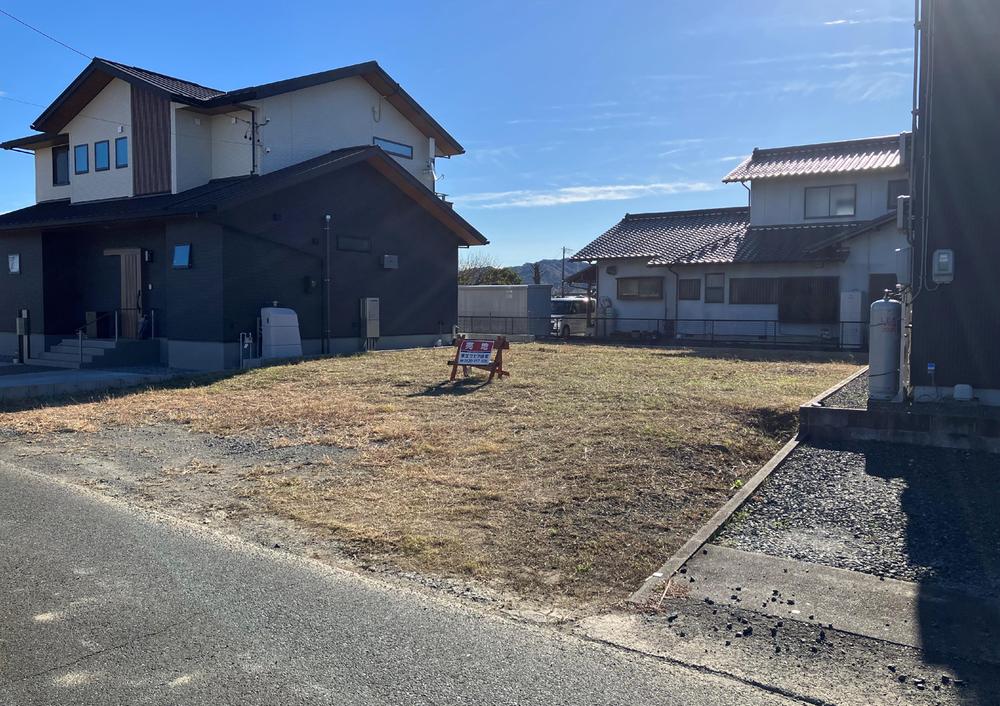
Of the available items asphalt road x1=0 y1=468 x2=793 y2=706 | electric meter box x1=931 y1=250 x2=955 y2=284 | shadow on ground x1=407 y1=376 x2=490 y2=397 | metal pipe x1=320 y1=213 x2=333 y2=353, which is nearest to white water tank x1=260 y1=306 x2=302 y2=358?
metal pipe x1=320 y1=213 x2=333 y2=353

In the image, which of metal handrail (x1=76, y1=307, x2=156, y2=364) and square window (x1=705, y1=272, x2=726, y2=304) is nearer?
metal handrail (x1=76, y1=307, x2=156, y2=364)

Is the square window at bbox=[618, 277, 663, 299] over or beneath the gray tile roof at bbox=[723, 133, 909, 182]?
beneath

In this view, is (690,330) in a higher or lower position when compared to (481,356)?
higher

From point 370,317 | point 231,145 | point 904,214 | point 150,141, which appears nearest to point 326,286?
point 370,317

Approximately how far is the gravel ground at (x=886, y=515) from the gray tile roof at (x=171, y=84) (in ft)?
59.5

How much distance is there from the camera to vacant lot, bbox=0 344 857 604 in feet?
19.8

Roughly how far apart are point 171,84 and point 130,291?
6.08 metres

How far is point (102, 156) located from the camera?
73.8 ft

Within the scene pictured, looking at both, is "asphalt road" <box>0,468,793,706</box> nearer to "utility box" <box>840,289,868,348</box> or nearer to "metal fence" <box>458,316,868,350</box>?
"metal fence" <box>458,316,868,350</box>

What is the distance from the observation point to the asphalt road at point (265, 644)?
3814 millimetres

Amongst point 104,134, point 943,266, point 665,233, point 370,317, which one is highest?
point 104,134

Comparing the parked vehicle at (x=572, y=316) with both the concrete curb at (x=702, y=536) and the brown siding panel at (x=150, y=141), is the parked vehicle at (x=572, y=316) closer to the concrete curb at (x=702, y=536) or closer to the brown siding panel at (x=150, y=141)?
the brown siding panel at (x=150, y=141)

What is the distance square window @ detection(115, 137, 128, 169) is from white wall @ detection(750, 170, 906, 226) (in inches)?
824

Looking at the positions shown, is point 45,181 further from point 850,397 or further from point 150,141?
point 850,397
